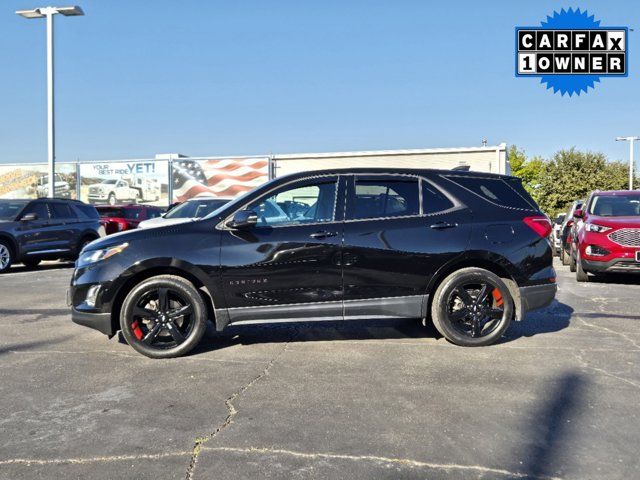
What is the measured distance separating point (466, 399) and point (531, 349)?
1.72m

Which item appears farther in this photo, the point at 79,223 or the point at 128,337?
the point at 79,223

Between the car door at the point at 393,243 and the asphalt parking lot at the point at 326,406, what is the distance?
19.6 inches

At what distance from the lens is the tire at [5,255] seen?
12.4 metres

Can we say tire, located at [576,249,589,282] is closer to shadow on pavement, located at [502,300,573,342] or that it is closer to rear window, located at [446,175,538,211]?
shadow on pavement, located at [502,300,573,342]

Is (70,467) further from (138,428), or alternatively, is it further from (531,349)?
(531,349)

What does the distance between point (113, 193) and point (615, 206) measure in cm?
2223

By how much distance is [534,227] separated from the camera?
18.1 feet

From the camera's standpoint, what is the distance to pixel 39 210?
13.1 meters

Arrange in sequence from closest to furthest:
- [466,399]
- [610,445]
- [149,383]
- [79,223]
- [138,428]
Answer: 1. [610,445]
2. [138,428]
3. [466,399]
4. [149,383]
5. [79,223]

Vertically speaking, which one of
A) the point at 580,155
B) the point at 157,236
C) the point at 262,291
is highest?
the point at 580,155

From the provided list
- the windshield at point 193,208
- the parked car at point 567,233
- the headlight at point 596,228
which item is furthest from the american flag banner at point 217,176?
the headlight at point 596,228

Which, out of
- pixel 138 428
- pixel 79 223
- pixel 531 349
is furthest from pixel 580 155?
pixel 138 428

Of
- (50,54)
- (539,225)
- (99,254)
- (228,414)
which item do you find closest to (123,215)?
(50,54)

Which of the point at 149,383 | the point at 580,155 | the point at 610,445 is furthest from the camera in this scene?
the point at 580,155
